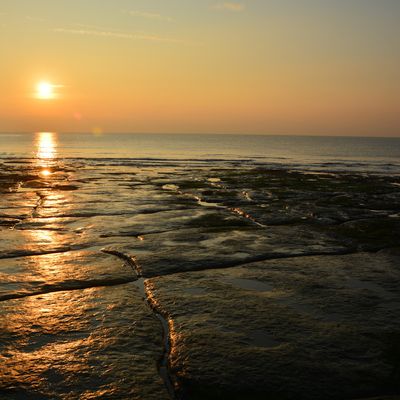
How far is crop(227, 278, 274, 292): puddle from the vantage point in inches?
269

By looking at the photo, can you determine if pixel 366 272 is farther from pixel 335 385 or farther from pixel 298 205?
pixel 298 205

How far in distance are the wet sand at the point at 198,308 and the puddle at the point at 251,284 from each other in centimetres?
3

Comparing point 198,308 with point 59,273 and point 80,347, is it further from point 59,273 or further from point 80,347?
point 59,273

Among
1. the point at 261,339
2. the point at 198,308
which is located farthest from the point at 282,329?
the point at 198,308

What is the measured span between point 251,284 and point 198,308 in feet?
4.69

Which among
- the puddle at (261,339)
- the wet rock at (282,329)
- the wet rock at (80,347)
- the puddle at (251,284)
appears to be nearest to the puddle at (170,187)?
the wet rock at (282,329)

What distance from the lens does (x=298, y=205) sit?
17016mm

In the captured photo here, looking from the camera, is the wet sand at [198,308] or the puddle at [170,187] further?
the puddle at [170,187]

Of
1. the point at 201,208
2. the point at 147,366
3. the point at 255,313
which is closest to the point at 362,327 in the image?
the point at 255,313

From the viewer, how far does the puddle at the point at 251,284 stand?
684cm

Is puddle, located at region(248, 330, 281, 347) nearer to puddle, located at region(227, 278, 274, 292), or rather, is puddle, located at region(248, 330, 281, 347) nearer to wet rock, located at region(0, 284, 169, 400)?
wet rock, located at region(0, 284, 169, 400)

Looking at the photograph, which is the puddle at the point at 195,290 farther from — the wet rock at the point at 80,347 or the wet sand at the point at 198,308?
the wet rock at the point at 80,347

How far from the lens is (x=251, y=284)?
7.07 m

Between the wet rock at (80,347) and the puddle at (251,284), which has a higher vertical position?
the puddle at (251,284)
